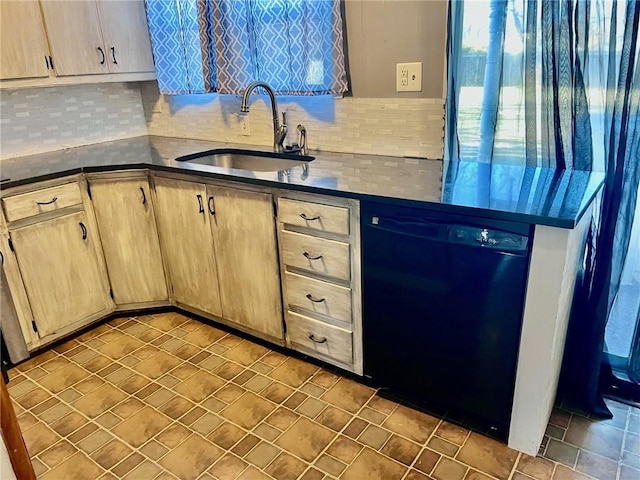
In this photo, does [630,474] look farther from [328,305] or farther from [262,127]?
[262,127]

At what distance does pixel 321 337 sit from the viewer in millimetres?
2238

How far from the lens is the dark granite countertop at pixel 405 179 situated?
159cm

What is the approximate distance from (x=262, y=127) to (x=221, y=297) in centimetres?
99

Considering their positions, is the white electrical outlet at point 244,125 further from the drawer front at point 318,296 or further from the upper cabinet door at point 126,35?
the drawer front at point 318,296

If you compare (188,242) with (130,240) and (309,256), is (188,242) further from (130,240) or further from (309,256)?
(309,256)

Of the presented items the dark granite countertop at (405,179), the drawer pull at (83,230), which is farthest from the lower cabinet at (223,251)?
the drawer pull at (83,230)

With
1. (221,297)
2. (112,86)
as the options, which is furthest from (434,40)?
(112,86)

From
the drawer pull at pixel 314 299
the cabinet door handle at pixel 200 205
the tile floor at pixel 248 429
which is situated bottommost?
the tile floor at pixel 248 429

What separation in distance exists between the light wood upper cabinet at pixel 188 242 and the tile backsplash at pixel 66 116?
91cm

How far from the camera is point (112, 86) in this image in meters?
3.20

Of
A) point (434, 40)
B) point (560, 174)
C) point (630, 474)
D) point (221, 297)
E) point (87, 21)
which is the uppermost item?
point (87, 21)

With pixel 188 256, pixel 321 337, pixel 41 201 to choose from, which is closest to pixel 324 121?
pixel 188 256

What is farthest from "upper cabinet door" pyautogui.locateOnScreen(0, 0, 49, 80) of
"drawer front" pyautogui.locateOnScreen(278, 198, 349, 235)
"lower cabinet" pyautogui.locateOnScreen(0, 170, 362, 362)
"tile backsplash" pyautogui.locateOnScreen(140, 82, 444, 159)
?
"drawer front" pyautogui.locateOnScreen(278, 198, 349, 235)

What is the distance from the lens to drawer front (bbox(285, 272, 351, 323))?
2094mm
